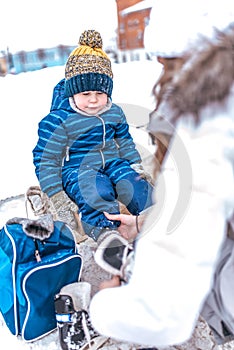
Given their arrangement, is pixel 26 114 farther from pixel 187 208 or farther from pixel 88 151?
pixel 187 208

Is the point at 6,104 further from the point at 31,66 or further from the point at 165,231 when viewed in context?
the point at 165,231

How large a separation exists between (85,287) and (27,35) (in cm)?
186

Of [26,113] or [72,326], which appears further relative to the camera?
[26,113]

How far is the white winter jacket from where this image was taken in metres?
0.54

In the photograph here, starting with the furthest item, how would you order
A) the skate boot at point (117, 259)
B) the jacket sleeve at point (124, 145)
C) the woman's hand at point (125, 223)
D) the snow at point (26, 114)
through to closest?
the snow at point (26, 114), the jacket sleeve at point (124, 145), the woman's hand at point (125, 223), the skate boot at point (117, 259)

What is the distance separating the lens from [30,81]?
280 cm

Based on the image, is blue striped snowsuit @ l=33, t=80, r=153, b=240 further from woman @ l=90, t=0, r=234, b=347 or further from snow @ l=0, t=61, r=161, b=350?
woman @ l=90, t=0, r=234, b=347

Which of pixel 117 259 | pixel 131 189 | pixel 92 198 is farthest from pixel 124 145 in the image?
pixel 117 259

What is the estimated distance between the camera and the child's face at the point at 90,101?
1661mm

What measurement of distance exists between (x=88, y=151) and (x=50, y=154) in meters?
0.17

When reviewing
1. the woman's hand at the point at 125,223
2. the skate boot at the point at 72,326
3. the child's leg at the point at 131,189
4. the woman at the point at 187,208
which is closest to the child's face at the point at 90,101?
the child's leg at the point at 131,189

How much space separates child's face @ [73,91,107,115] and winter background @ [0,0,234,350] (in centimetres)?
51

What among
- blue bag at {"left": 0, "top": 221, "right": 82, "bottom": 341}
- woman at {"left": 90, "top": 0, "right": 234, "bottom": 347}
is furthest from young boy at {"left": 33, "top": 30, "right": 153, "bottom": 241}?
woman at {"left": 90, "top": 0, "right": 234, "bottom": 347}

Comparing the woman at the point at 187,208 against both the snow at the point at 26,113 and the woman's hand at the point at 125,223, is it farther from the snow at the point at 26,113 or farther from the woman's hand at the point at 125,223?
the snow at the point at 26,113
